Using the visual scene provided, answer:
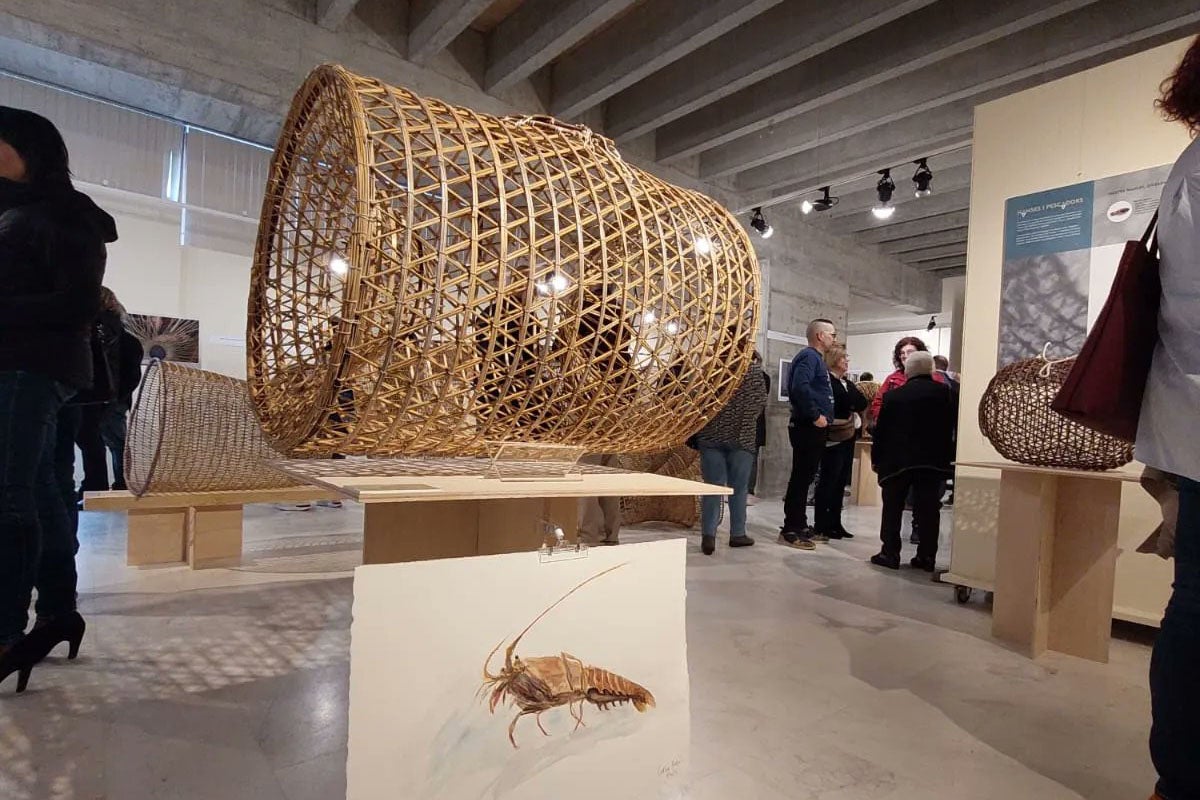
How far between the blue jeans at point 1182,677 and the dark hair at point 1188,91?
0.59 metres

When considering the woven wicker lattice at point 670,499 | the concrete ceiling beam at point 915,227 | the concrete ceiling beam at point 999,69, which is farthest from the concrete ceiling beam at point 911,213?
the woven wicker lattice at point 670,499

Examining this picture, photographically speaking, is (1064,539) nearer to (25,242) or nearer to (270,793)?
(270,793)

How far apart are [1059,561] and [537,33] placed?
11.5 feet

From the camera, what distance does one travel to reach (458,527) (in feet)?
4.08

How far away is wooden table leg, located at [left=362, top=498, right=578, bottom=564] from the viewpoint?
3.69 ft

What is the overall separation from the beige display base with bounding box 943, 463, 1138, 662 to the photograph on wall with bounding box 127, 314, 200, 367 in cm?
463


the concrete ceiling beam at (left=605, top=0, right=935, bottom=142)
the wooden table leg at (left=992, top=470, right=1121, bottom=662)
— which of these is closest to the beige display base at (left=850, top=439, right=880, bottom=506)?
the concrete ceiling beam at (left=605, top=0, right=935, bottom=142)

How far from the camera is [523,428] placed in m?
0.96

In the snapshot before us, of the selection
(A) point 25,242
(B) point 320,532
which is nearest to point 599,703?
(A) point 25,242

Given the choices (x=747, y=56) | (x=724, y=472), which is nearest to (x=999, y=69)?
(x=747, y=56)

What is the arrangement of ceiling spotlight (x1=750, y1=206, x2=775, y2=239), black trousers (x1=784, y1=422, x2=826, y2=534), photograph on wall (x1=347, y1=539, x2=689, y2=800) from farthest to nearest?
ceiling spotlight (x1=750, y1=206, x2=775, y2=239) → black trousers (x1=784, y1=422, x2=826, y2=534) → photograph on wall (x1=347, y1=539, x2=689, y2=800)

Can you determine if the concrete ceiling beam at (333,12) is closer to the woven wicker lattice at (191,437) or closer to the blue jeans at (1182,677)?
the woven wicker lattice at (191,437)

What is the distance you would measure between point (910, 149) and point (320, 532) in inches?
180

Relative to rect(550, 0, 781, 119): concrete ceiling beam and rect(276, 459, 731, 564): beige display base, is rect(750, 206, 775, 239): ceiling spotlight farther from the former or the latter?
rect(276, 459, 731, 564): beige display base
